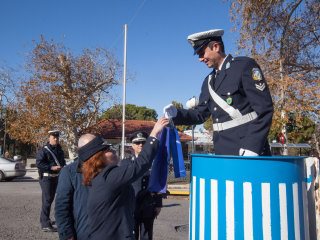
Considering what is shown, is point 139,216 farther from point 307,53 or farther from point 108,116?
point 108,116

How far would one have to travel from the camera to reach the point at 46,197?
23.6ft

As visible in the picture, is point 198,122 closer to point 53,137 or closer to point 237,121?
point 237,121

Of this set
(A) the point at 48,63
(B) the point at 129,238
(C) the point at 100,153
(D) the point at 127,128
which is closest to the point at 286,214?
(B) the point at 129,238

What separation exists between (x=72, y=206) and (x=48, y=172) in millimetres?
3768

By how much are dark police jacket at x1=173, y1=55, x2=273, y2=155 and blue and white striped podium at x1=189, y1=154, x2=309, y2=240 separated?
1.22 ft

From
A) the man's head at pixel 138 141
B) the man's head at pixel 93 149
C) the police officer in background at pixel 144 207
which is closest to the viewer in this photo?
the man's head at pixel 93 149

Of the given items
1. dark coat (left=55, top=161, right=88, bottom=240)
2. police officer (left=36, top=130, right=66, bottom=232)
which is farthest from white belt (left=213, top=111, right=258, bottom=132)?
police officer (left=36, top=130, right=66, bottom=232)

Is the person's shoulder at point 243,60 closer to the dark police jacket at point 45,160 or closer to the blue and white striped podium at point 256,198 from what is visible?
the blue and white striped podium at point 256,198

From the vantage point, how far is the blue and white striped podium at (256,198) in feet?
7.28

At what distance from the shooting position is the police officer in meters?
7.10

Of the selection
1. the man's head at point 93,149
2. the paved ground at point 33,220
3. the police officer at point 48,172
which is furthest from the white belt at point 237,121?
the police officer at point 48,172

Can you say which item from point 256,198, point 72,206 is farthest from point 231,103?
point 72,206

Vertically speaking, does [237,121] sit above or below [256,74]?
below

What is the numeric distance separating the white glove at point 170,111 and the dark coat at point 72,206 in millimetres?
1054
